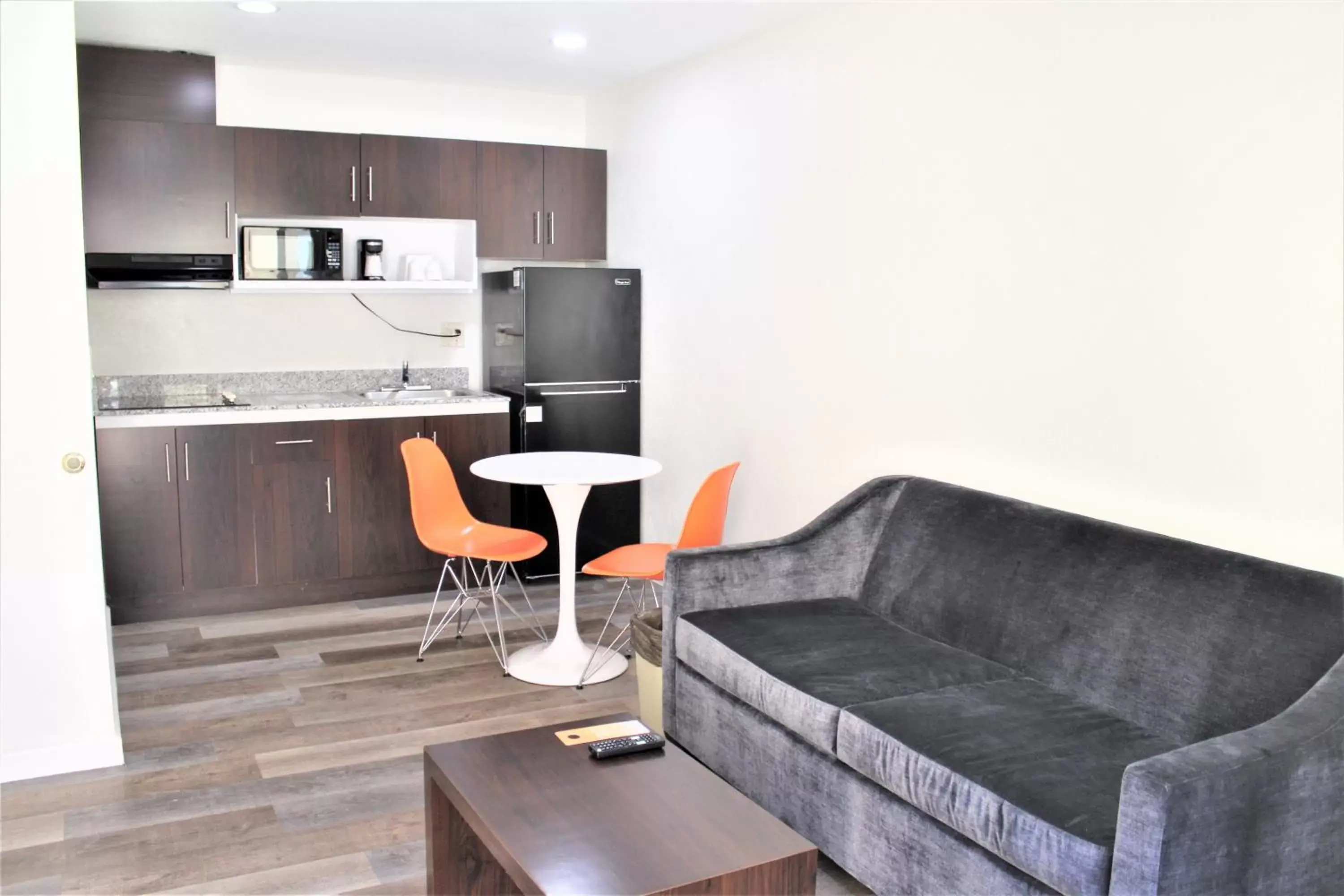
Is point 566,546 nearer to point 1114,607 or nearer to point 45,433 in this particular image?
point 45,433

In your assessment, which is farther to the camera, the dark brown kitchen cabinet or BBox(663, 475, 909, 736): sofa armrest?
the dark brown kitchen cabinet

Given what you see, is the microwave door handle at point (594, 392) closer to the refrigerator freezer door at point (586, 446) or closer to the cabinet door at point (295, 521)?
the refrigerator freezer door at point (586, 446)

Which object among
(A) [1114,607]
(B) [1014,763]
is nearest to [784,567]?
(A) [1114,607]

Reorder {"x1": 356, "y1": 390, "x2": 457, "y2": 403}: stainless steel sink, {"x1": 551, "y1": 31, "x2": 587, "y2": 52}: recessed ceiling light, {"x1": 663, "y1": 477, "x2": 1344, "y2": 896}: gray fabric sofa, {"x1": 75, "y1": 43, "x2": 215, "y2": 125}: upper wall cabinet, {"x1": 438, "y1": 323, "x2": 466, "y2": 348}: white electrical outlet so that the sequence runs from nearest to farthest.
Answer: {"x1": 663, "y1": 477, "x2": 1344, "y2": 896}: gray fabric sofa < {"x1": 551, "y1": 31, "x2": 587, "y2": 52}: recessed ceiling light < {"x1": 75, "y1": 43, "x2": 215, "y2": 125}: upper wall cabinet < {"x1": 356, "y1": 390, "x2": 457, "y2": 403}: stainless steel sink < {"x1": 438, "y1": 323, "x2": 466, "y2": 348}: white electrical outlet

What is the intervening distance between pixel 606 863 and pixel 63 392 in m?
2.39

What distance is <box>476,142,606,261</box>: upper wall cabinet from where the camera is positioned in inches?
237

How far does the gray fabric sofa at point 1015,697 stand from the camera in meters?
2.14

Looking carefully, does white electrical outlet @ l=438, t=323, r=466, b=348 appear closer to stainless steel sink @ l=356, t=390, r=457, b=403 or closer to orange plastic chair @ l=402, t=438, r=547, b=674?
stainless steel sink @ l=356, t=390, r=457, b=403

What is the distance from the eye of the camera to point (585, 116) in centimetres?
648

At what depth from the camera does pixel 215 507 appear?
531 centimetres

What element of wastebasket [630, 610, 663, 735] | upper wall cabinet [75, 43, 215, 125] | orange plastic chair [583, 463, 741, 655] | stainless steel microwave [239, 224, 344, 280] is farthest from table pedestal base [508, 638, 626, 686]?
upper wall cabinet [75, 43, 215, 125]

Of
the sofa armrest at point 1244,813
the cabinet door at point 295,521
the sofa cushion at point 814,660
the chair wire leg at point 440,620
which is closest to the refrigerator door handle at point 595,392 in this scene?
the chair wire leg at point 440,620

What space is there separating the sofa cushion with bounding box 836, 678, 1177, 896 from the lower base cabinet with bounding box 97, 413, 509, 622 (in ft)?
10.3

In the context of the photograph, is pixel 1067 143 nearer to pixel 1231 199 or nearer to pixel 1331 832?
pixel 1231 199
